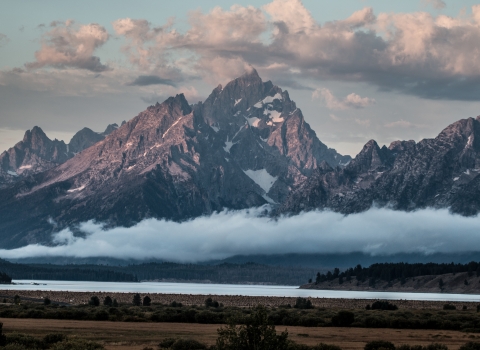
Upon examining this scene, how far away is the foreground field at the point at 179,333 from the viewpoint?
94375 millimetres

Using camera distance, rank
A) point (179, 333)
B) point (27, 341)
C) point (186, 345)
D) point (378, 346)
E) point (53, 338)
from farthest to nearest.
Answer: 1. point (179, 333)
2. point (53, 338)
3. point (378, 346)
4. point (186, 345)
5. point (27, 341)

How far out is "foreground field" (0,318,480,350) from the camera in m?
94.4

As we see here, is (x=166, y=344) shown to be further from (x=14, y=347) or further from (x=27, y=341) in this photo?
(x=14, y=347)

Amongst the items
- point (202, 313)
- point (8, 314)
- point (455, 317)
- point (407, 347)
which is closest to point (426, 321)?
point (455, 317)

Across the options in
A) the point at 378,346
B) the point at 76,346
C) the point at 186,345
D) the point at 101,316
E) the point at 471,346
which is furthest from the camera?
the point at 101,316

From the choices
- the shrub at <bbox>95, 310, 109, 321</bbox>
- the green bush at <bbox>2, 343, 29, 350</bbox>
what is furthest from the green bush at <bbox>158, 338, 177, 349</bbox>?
the shrub at <bbox>95, 310, 109, 321</bbox>

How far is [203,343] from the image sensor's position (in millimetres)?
89500

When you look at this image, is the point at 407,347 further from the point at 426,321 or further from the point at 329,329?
the point at 426,321

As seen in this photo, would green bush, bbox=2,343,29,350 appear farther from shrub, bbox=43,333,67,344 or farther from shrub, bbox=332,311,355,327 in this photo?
shrub, bbox=332,311,355,327

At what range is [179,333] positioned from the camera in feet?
353

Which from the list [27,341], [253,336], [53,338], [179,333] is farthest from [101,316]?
[253,336]

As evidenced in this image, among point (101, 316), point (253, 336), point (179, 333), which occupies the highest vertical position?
point (253, 336)

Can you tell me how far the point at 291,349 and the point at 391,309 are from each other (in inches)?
4468

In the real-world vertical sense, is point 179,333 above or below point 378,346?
below
